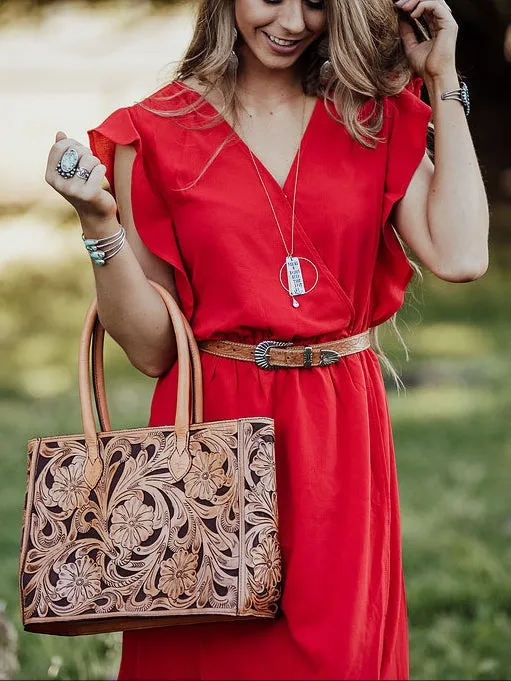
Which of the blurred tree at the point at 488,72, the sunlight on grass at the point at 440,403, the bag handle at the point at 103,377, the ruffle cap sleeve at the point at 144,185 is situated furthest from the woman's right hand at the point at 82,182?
the sunlight on grass at the point at 440,403

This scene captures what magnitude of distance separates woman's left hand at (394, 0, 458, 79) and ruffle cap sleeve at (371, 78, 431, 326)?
0.25 ft

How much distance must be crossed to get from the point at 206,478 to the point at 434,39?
3.47 feet

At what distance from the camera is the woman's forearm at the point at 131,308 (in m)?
2.40

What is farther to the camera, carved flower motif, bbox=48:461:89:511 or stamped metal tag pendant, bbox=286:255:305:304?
stamped metal tag pendant, bbox=286:255:305:304

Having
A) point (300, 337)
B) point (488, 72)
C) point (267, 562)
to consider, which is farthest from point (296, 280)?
point (488, 72)

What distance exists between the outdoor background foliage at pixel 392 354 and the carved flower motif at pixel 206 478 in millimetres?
933

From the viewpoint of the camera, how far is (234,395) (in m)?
2.50

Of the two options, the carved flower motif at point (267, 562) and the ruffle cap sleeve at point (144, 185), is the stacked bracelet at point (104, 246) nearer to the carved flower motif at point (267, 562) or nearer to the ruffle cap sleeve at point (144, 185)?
the ruffle cap sleeve at point (144, 185)

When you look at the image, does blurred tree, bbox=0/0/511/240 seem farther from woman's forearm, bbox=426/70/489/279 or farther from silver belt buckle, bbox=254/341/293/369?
silver belt buckle, bbox=254/341/293/369

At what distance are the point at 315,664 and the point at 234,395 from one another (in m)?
0.56

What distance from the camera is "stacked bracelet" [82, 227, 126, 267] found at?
238cm

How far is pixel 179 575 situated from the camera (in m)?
2.28

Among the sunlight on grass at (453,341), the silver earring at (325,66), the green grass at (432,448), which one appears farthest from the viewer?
the sunlight on grass at (453,341)

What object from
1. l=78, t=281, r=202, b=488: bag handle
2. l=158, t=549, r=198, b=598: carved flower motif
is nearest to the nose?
l=78, t=281, r=202, b=488: bag handle
